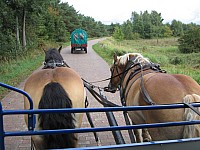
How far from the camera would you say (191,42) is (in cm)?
4347

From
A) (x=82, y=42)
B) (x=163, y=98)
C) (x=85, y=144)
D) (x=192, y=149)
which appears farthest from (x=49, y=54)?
(x=82, y=42)

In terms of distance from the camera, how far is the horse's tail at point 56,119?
2588mm

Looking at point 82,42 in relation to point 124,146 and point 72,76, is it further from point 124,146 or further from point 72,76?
point 124,146

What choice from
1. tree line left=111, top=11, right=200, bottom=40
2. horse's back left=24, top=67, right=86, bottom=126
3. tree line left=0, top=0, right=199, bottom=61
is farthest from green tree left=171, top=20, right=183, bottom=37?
horse's back left=24, top=67, right=86, bottom=126

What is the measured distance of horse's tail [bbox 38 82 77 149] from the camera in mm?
2588

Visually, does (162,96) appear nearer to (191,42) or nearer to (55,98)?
(55,98)

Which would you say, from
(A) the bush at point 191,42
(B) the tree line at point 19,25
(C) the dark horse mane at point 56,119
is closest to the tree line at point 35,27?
(B) the tree line at point 19,25

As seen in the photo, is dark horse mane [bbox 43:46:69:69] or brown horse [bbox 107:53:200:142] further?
dark horse mane [bbox 43:46:69:69]

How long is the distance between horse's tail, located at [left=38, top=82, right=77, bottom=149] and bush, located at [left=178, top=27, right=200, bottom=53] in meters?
43.7

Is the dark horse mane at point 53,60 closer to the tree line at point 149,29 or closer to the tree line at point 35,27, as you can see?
the tree line at point 35,27

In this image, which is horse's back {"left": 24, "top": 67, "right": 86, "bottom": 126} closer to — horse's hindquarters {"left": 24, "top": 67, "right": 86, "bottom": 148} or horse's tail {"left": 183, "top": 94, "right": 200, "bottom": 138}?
horse's hindquarters {"left": 24, "top": 67, "right": 86, "bottom": 148}

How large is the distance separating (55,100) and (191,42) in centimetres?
4535

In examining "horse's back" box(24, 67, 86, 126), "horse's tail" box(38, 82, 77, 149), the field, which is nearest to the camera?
"horse's tail" box(38, 82, 77, 149)

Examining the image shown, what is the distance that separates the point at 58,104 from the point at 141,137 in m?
2.10
